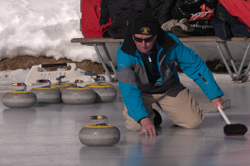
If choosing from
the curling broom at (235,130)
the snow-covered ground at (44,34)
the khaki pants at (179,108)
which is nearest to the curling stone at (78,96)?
the khaki pants at (179,108)

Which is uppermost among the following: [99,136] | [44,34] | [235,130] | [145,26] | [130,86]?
[44,34]

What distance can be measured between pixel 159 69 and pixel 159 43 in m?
0.18

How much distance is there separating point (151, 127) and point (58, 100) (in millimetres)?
2056

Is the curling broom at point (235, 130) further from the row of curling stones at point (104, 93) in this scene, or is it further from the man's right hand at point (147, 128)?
the row of curling stones at point (104, 93)

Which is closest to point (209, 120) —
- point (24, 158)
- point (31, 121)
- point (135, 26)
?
point (135, 26)

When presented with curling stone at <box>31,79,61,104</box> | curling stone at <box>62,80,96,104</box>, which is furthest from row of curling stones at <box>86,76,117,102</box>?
curling stone at <box>31,79,61,104</box>

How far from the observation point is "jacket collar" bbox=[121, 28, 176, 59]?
282cm

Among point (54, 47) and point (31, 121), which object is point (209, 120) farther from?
point (54, 47)

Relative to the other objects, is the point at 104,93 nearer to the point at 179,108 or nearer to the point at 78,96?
the point at 78,96

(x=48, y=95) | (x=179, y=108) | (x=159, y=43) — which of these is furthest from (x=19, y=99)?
(x=159, y=43)

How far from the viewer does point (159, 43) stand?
9.61ft

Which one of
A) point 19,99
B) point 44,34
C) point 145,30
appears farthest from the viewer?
point 44,34

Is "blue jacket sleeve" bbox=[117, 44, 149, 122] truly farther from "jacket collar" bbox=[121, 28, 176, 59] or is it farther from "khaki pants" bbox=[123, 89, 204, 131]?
"khaki pants" bbox=[123, 89, 204, 131]

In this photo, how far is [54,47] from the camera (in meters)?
8.76
